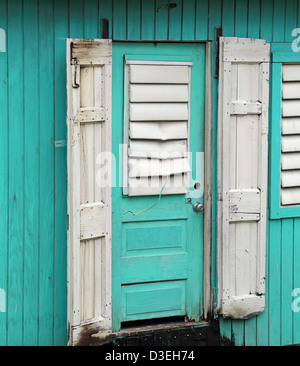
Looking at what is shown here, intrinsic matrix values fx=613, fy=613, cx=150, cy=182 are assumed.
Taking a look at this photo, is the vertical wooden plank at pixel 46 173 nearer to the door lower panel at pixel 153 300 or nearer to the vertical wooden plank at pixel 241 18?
the door lower panel at pixel 153 300

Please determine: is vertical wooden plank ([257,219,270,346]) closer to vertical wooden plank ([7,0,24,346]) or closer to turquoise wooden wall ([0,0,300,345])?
turquoise wooden wall ([0,0,300,345])

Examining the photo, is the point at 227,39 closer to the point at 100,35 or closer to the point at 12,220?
the point at 100,35

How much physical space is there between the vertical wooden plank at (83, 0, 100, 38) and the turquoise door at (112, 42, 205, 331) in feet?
0.86

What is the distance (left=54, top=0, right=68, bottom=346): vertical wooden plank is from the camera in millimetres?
4844

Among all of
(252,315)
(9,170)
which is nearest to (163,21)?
(9,170)

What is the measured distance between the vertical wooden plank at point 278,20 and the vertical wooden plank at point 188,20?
29.7 inches

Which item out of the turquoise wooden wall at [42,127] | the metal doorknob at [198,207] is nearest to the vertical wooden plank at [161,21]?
the turquoise wooden wall at [42,127]

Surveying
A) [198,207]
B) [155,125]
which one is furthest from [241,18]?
[198,207]

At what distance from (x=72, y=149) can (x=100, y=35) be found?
967mm

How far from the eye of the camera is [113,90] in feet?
16.4

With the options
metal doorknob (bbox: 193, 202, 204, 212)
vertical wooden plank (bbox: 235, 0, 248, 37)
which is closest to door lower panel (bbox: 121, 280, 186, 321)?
metal doorknob (bbox: 193, 202, 204, 212)

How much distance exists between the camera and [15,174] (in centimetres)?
483

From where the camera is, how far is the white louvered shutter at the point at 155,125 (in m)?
5.02

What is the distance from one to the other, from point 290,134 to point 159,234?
4.81 ft
